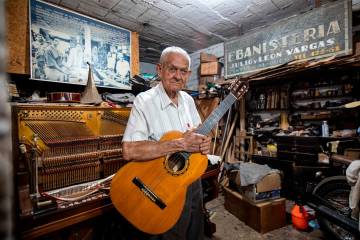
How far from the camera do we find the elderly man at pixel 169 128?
1.87 meters

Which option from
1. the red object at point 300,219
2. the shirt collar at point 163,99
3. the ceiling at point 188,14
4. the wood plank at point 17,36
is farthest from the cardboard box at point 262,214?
the wood plank at point 17,36

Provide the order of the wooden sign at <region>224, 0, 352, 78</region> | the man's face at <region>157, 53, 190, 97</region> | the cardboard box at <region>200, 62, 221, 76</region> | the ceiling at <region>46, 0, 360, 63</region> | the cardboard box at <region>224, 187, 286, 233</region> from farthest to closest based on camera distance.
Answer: the cardboard box at <region>200, 62, 221, 76</region>, the ceiling at <region>46, 0, 360, 63</region>, the wooden sign at <region>224, 0, 352, 78</region>, the cardboard box at <region>224, 187, 286, 233</region>, the man's face at <region>157, 53, 190, 97</region>

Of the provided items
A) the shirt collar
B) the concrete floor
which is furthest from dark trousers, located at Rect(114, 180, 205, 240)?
the concrete floor

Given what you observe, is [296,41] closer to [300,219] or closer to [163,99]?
[300,219]

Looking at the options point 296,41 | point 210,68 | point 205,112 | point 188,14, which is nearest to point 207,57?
point 210,68

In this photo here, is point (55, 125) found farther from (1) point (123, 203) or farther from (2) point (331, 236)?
(2) point (331, 236)

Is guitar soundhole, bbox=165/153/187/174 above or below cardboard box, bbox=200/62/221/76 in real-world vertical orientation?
below

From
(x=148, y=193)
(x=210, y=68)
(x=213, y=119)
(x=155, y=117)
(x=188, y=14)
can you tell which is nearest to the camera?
(x=148, y=193)

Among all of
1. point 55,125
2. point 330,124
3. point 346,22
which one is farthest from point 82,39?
point 330,124

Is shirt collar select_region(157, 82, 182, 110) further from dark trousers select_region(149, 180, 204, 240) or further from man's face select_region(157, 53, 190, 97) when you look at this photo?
dark trousers select_region(149, 180, 204, 240)

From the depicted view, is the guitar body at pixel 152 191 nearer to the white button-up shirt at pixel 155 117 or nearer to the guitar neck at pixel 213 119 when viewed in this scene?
the white button-up shirt at pixel 155 117

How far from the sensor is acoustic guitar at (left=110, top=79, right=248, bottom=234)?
5.97ft

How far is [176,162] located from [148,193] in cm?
42

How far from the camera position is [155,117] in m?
2.02
